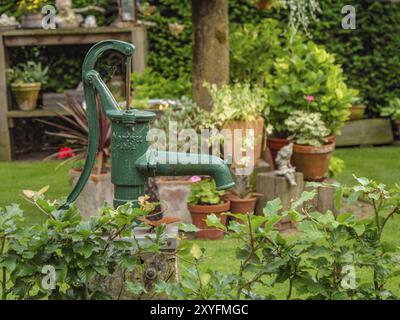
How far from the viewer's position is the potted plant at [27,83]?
8148 millimetres

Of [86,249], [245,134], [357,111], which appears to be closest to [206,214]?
[245,134]

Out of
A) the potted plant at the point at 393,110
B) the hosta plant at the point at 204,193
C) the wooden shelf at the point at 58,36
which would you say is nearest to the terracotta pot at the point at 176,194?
the hosta plant at the point at 204,193

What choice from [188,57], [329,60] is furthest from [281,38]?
[329,60]

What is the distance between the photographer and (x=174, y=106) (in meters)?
5.76

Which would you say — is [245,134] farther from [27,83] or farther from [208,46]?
[27,83]

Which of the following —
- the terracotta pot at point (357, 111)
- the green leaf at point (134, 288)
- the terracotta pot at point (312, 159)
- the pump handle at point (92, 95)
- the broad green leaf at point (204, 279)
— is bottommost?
the terracotta pot at point (312, 159)

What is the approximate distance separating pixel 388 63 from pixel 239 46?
8.73 ft

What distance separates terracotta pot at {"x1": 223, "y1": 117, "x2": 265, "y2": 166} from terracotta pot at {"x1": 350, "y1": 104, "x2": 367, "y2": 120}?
2.84 meters

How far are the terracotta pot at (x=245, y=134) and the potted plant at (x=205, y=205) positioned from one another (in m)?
0.28

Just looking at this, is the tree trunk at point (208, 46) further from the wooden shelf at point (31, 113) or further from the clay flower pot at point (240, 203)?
the wooden shelf at point (31, 113)

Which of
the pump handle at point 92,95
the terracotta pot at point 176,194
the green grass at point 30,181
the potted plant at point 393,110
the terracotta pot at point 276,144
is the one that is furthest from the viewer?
the potted plant at point 393,110

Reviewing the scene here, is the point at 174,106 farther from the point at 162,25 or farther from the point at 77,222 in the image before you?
the point at 77,222

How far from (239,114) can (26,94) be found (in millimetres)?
3338

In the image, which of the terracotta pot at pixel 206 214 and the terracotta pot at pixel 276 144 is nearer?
the terracotta pot at pixel 206 214
